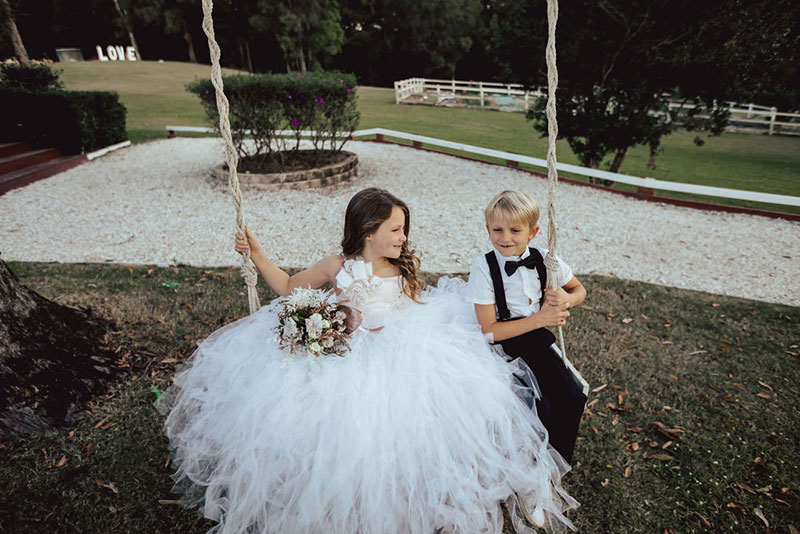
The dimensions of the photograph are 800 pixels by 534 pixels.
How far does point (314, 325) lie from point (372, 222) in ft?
2.04

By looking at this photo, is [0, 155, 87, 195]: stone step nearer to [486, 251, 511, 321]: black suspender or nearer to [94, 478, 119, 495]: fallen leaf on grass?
[94, 478, 119, 495]: fallen leaf on grass

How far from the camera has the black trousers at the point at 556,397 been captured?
6.77 feet

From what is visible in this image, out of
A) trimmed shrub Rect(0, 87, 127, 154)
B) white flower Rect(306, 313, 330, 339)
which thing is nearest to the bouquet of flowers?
white flower Rect(306, 313, 330, 339)

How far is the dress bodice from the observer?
7.63 ft

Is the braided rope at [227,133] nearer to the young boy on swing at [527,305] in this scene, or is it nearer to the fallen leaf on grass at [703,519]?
the young boy on swing at [527,305]

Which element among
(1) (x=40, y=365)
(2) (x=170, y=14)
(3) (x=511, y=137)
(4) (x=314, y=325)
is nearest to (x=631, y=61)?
(4) (x=314, y=325)

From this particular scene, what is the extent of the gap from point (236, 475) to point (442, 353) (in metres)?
1.02

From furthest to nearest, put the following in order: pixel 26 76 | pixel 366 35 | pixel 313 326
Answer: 1. pixel 366 35
2. pixel 26 76
3. pixel 313 326

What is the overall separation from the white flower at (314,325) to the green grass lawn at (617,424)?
1085 millimetres

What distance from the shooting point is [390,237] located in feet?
7.46

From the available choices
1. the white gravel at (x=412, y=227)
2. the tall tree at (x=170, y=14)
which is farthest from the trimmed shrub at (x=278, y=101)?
the tall tree at (x=170, y=14)

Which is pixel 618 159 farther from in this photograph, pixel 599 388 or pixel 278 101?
pixel 599 388

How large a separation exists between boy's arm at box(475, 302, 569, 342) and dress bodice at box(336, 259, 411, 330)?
453 millimetres

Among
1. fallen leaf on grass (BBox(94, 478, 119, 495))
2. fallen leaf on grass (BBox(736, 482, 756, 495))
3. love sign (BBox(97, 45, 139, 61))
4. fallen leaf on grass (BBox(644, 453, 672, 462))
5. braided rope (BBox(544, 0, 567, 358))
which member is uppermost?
love sign (BBox(97, 45, 139, 61))
